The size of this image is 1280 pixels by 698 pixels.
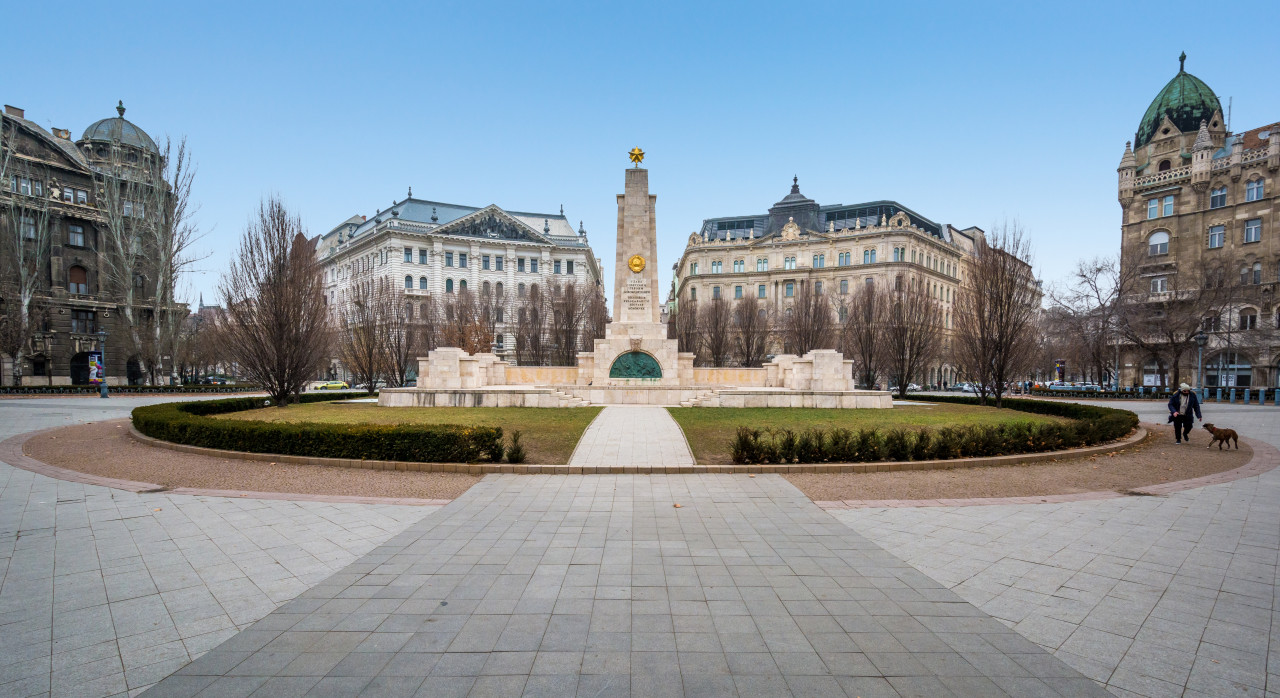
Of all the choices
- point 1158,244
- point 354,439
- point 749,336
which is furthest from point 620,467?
point 1158,244

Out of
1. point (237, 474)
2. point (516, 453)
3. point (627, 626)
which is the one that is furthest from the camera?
point (516, 453)

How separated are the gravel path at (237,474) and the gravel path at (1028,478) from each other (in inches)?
270

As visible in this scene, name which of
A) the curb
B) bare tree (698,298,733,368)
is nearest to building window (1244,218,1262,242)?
bare tree (698,298,733,368)

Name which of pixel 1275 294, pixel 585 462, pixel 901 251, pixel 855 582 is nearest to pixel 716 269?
pixel 901 251

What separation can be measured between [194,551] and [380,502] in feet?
8.09

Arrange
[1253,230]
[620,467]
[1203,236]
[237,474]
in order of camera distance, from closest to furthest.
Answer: [237,474], [620,467], [1253,230], [1203,236]

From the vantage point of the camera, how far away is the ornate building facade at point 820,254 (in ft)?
222

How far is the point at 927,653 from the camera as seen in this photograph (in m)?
3.93

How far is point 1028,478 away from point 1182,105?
7009cm

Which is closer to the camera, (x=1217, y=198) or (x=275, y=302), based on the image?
(x=275, y=302)

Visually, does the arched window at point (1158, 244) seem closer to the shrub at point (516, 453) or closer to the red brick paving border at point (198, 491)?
the shrub at point (516, 453)

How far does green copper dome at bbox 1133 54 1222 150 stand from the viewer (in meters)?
52.7

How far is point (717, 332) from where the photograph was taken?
45625 millimetres

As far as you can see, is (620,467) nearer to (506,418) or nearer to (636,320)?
(506,418)
